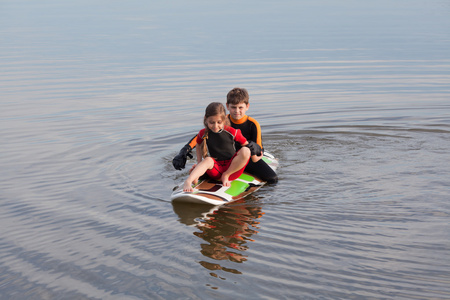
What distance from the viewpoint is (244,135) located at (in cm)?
773


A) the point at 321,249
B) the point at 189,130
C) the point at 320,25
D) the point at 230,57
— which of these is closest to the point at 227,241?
the point at 321,249

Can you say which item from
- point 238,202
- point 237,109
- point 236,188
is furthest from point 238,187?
point 237,109

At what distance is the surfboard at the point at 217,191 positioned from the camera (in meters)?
6.75

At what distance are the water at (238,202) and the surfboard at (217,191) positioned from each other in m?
0.12

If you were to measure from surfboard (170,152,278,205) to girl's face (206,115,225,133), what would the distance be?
0.68 m

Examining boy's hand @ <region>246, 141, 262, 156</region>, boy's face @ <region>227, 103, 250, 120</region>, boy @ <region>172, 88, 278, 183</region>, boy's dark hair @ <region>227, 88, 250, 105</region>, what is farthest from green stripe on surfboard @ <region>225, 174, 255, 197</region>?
boy's dark hair @ <region>227, 88, 250, 105</region>

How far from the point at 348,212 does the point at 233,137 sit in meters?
1.76

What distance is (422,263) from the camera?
16.2 ft

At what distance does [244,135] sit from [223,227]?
191cm

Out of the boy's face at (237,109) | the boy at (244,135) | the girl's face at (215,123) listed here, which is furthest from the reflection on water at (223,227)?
the boy's face at (237,109)

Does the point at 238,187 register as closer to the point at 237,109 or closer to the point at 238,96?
the point at 237,109

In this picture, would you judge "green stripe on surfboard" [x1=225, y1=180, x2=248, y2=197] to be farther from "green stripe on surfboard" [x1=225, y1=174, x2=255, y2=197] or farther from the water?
the water

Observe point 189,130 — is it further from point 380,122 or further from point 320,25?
point 320,25

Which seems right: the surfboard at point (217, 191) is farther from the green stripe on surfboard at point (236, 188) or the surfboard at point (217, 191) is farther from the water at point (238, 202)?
the water at point (238, 202)
